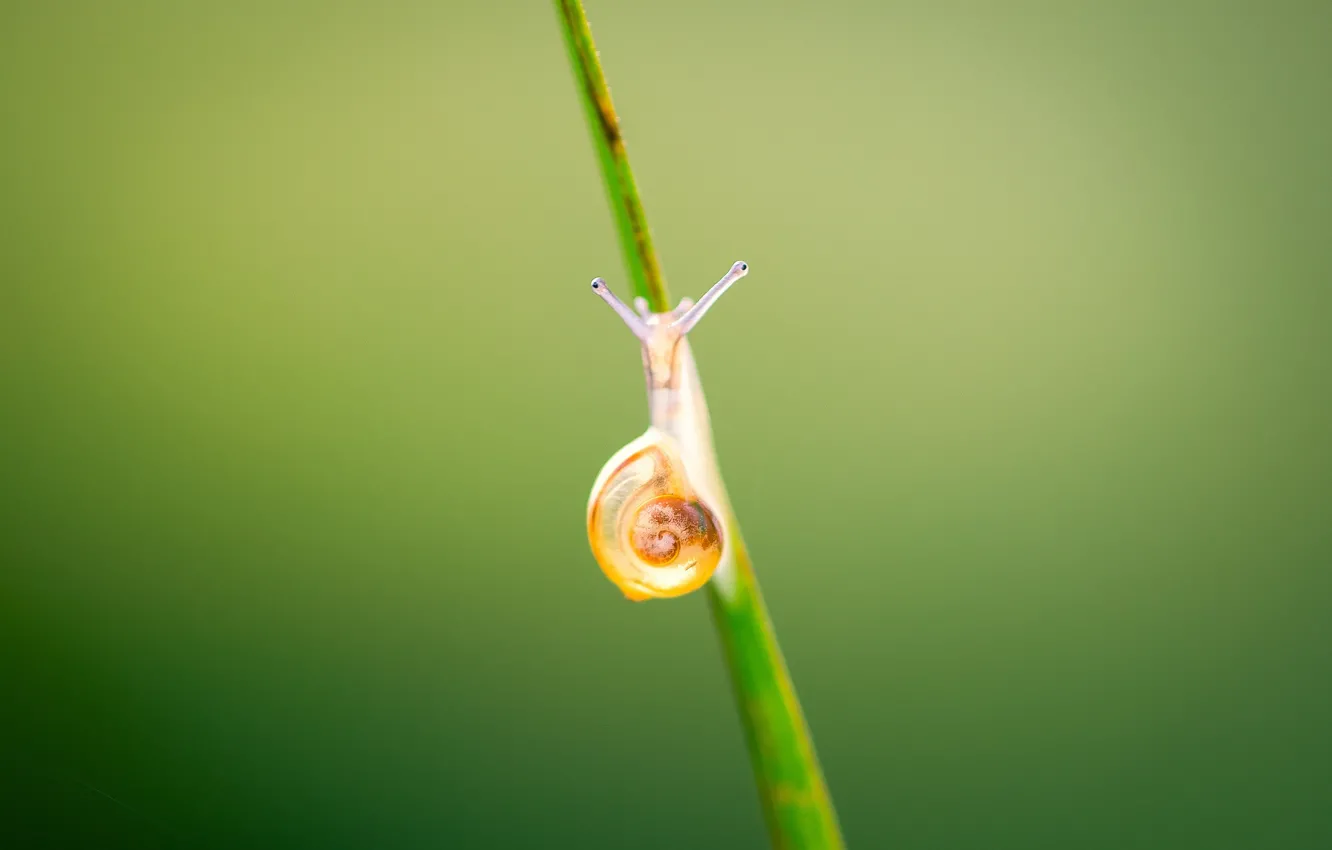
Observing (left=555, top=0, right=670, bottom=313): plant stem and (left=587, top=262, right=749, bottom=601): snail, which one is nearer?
(left=555, top=0, right=670, bottom=313): plant stem

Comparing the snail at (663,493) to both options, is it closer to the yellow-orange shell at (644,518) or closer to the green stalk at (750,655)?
the yellow-orange shell at (644,518)

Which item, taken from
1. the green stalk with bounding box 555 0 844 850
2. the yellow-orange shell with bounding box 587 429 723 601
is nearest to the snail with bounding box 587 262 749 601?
the yellow-orange shell with bounding box 587 429 723 601

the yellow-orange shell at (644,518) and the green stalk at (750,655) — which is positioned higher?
the yellow-orange shell at (644,518)

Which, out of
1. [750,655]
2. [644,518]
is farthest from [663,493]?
[750,655]

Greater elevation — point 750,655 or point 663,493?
point 663,493

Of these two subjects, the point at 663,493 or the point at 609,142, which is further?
the point at 663,493

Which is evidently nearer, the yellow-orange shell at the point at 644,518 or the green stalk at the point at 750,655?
the green stalk at the point at 750,655

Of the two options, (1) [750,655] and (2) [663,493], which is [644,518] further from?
(1) [750,655]

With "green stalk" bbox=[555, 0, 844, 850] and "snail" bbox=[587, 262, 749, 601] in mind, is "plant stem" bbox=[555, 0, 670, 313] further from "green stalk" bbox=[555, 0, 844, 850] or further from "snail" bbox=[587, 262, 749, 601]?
"snail" bbox=[587, 262, 749, 601]

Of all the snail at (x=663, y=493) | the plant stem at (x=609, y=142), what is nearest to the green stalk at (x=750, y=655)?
the plant stem at (x=609, y=142)
